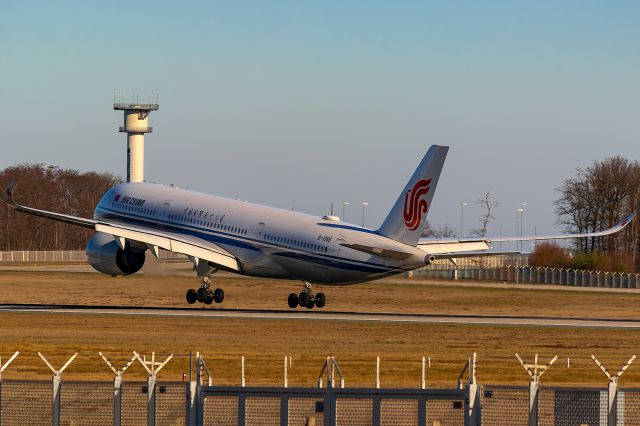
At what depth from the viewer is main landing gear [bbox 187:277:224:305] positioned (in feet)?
240

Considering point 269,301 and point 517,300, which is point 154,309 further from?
point 517,300

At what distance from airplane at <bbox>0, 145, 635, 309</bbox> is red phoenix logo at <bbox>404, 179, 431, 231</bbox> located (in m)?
0.05

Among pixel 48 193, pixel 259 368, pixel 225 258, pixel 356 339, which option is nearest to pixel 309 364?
pixel 259 368

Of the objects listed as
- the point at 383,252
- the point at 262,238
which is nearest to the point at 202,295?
the point at 262,238

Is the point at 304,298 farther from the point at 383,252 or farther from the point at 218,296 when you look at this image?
the point at 383,252

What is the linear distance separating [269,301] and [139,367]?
31.2 metres

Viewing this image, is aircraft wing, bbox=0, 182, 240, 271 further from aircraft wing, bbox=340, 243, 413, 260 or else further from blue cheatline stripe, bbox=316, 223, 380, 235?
aircraft wing, bbox=340, 243, 413, 260

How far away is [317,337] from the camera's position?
187 feet

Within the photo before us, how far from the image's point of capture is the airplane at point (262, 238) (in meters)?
66.6

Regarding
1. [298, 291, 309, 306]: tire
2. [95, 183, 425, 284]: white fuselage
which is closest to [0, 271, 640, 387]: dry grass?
[95, 183, 425, 284]: white fuselage

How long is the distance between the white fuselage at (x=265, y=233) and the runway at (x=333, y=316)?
7.93ft

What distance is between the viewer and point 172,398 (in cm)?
3838

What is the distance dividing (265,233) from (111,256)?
8.47 metres

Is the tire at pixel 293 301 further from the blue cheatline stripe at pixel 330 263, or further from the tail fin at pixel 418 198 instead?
the tail fin at pixel 418 198
